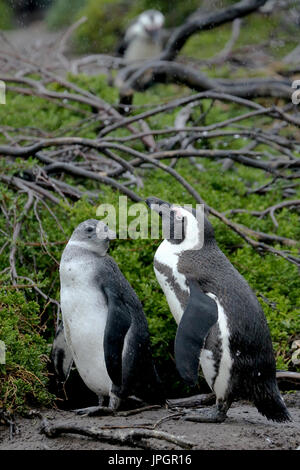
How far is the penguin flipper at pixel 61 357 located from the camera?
3201 millimetres

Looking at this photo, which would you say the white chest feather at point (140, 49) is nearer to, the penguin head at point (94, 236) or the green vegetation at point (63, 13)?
the green vegetation at point (63, 13)

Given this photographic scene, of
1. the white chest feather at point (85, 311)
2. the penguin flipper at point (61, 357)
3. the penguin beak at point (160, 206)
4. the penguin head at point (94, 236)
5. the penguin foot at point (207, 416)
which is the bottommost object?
the penguin foot at point (207, 416)

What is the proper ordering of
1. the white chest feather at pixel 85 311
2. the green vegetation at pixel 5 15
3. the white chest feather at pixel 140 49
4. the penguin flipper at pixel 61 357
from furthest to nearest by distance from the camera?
1. the green vegetation at pixel 5 15
2. the white chest feather at pixel 140 49
3. the penguin flipper at pixel 61 357
4. the white chest feather at pixel 85 311

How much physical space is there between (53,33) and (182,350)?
40.8 feet

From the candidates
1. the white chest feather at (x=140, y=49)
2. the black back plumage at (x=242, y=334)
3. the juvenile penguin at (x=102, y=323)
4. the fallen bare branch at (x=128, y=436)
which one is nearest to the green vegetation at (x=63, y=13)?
the white chest feather at (x=140, y=49)

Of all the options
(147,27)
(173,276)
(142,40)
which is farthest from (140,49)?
(173,276)

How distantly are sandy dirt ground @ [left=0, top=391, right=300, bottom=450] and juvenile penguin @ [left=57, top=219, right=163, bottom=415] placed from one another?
0.15 metres

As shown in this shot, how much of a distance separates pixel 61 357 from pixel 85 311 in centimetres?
43

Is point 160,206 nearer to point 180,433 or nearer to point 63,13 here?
point 180,433

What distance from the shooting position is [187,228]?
9.59 feet

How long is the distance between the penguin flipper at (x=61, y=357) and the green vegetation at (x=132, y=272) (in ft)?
0.17

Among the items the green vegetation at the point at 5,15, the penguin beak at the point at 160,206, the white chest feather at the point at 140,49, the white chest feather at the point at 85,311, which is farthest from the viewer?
the green vegetation at the point at 5,15

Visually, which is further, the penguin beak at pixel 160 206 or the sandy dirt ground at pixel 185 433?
the penguin beak at pixel 160 206

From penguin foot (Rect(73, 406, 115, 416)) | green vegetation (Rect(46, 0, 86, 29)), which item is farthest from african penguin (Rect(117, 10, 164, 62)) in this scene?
penguin foot (Rect(73, 406, 115, 416))
